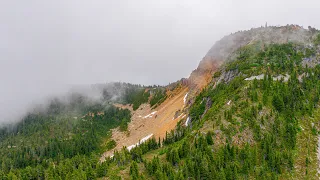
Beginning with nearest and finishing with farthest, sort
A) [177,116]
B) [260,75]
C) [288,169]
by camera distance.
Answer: [288,169], [260,75], [177,116]

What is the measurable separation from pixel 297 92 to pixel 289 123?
2518 centimetres

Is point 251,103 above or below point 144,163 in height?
above

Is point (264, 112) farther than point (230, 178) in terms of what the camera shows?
Yes

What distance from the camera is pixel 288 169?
93750 mm

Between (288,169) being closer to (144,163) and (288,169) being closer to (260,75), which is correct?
(144,163)

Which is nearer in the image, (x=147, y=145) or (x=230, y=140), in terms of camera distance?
(x=230, y=140)

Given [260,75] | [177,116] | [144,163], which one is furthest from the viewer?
[177,116]

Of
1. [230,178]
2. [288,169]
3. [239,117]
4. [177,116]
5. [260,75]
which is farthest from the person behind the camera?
[177,116]

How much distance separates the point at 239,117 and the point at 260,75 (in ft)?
157

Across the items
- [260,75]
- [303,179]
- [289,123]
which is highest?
[260,75]

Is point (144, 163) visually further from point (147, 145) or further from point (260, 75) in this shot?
point (260, 75)

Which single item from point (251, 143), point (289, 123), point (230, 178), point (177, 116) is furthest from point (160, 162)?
point (177, 116)

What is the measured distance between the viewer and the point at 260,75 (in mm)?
149250

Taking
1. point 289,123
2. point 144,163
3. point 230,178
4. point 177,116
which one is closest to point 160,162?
point 144,163
